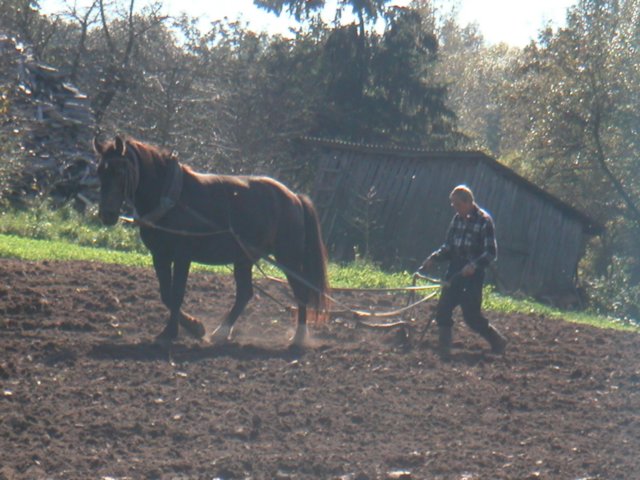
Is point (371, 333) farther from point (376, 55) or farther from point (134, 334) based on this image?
point (376, 55)

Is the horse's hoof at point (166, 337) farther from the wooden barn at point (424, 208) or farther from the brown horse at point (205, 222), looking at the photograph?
the wooden barn at point (424, 208)

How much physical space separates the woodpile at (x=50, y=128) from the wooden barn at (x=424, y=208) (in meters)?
5.64

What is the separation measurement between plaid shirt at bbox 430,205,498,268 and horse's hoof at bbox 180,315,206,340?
2282 millimetres

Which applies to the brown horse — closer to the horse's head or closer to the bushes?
the horse's head

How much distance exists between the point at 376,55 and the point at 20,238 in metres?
18.1

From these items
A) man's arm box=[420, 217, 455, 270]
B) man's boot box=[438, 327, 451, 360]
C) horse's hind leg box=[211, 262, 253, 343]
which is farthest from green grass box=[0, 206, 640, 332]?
man's arm box=[420, 217, 455, 270]

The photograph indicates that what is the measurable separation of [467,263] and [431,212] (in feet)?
46.5

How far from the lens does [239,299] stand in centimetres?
1027

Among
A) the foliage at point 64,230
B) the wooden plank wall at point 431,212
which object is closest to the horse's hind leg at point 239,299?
the foliage at point 64,230

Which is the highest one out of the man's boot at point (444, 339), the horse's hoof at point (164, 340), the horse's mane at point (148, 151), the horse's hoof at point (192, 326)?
the horse's mane at point (148, 151)

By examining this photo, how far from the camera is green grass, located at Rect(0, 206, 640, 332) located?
14.8 metres

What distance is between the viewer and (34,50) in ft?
82.0

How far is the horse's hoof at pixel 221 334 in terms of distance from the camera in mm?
9836

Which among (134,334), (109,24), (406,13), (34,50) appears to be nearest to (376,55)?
(406,13)
